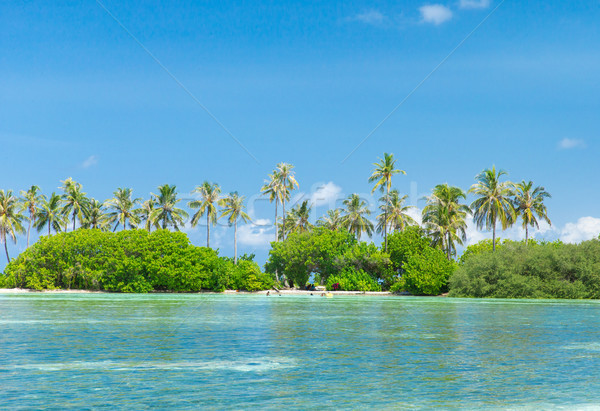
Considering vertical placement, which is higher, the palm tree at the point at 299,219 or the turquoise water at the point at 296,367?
the palm tree at the point at 299,219

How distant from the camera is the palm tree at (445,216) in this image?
72875 millimetres

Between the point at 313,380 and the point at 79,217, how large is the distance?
78163mm

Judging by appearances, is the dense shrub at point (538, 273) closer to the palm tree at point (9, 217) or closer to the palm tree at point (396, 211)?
the palm tree at point (396, 211)

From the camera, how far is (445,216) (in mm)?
72188

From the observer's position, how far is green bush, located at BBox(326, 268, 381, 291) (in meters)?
71.0

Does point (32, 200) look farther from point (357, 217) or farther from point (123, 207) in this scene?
point (357, 217)

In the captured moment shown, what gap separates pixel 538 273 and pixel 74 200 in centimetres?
5992

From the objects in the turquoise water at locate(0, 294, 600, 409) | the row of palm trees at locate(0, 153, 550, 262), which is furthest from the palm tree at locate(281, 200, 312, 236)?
the turquoise water at locate(0, 294, 600, 409)

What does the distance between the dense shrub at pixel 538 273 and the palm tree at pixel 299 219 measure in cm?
3731

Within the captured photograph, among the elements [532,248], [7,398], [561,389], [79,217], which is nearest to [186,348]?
[7,398]

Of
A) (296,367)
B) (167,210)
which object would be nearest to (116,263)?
(167,210)

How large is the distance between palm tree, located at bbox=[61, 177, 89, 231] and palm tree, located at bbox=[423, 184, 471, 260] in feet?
153

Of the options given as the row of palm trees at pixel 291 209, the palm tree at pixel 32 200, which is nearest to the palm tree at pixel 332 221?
the row of palm trees at pixel 291 209

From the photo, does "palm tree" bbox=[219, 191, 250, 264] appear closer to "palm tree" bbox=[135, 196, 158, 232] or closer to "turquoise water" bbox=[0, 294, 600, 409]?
"palm tree" bbox=[135, 196, 158, 232]
